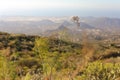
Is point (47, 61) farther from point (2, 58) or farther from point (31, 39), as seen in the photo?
point (31, 39)

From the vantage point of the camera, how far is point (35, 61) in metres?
59.8

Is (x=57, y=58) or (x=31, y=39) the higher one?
(x=57, y=58)

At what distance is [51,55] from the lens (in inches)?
824

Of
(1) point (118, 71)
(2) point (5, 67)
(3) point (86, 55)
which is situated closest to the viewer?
(3) point (86, 55)

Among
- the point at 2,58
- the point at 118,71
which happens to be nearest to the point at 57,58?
the point at 2,58

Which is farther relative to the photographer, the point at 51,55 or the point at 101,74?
the point at 51,55

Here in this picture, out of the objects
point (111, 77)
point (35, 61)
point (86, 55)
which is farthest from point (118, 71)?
point (35, 61)

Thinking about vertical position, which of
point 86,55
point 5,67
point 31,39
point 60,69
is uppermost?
point 86,55

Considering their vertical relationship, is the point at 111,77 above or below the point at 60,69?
above

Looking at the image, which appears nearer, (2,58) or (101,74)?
(101,74)

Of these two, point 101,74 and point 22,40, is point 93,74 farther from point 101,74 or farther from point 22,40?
point 22,40

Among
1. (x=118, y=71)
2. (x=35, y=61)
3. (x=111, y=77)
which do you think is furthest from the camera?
(x=35, y=61)

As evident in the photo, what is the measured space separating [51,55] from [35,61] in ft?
129

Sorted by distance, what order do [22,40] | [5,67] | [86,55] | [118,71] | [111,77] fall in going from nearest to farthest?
[86,55] → [111,77] → [118,71] → [5,67] → [22,40]
